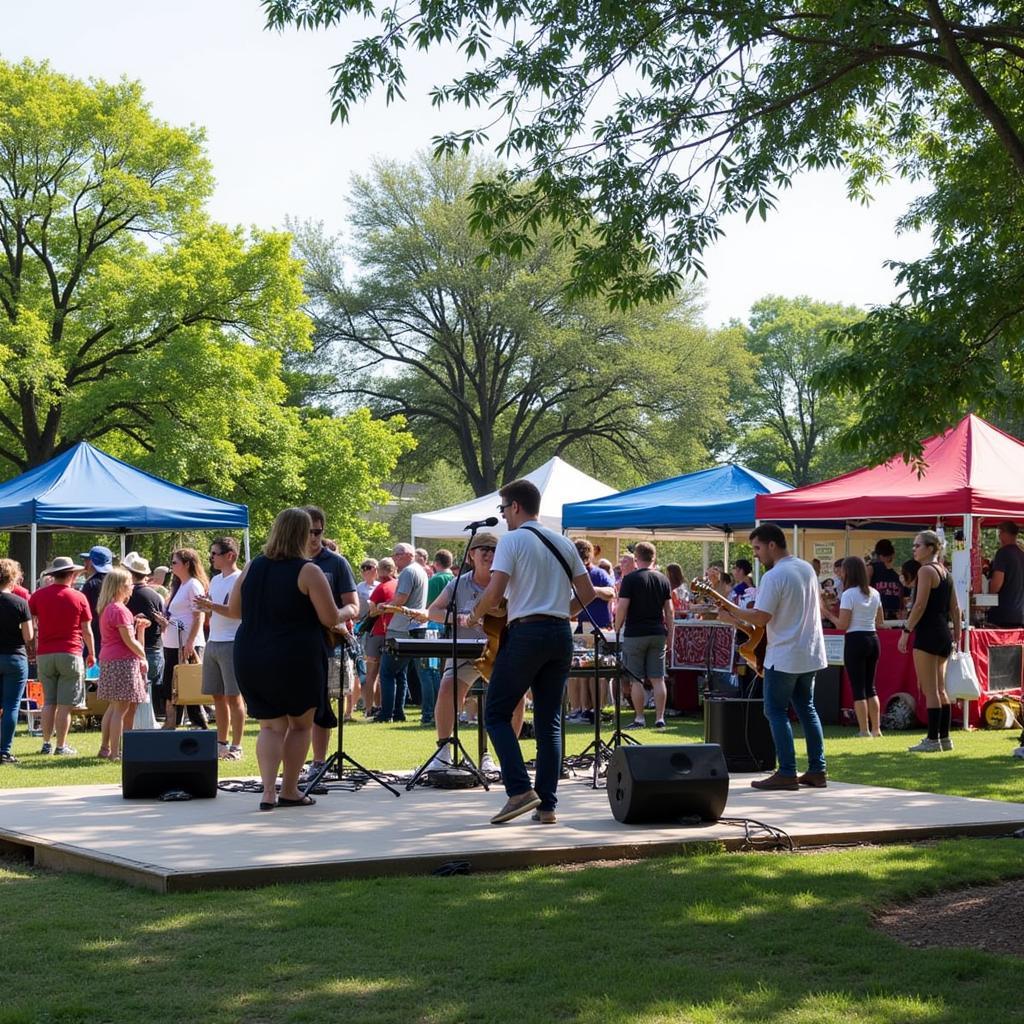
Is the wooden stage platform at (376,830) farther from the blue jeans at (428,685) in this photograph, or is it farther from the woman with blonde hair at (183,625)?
the blue jeans at (428,685)

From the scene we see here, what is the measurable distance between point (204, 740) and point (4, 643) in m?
3.97

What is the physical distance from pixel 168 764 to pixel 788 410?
2420 inches

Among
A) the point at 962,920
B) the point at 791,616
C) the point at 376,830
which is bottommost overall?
the point at 962,920

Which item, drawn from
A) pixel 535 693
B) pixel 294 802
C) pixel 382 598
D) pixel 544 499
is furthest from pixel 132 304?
pixel 535 693

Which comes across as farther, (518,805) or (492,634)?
(492,634)

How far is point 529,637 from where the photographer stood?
805 cm

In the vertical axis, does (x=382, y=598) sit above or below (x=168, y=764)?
above

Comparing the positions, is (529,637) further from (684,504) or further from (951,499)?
(684,504)

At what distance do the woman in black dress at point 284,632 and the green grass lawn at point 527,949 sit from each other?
164 cm

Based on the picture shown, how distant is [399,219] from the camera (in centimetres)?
5006

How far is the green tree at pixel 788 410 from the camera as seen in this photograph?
66.1 m

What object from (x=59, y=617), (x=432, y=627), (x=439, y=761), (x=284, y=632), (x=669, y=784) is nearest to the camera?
(x=669, y=784)

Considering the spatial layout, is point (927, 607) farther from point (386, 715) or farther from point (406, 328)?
point (406, 328)

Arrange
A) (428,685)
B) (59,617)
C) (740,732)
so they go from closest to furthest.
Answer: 1. (740,732)
2. (59,617)
3. (428,685)
